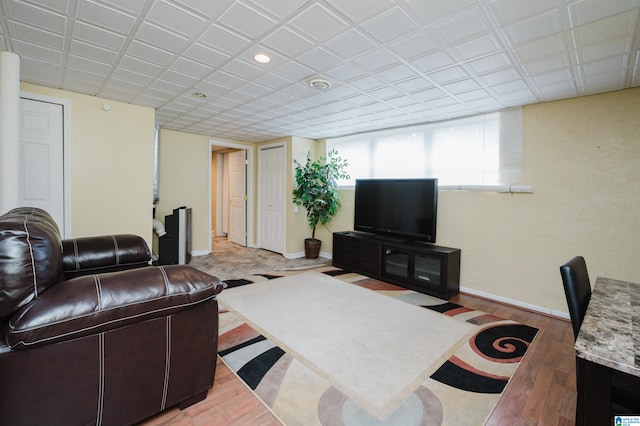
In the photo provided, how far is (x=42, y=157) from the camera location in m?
3.18

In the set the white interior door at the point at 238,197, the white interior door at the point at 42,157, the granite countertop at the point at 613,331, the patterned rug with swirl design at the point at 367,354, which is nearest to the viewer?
the granite countertop at the point at 613,331

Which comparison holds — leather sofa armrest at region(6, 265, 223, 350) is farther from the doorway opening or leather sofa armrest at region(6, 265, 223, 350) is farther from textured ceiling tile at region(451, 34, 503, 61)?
the doorway opening

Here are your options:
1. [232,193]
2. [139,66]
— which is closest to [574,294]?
[139,66]

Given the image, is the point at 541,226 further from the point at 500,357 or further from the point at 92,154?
the point at 92,154

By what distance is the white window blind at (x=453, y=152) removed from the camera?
342 centimetres

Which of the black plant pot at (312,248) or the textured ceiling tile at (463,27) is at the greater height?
the textured ceiling tile at (463,27)

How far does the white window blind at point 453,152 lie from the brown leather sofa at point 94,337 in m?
3.47

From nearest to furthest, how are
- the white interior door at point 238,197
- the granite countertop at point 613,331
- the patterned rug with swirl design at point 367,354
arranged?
1. the granite countertop at point 613,331
2. the patterned rug with swirl design at point 367,354
3. the white interior door at point 238,197

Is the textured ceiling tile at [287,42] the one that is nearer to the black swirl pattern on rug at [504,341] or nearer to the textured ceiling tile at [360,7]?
the textured ceiling tile at [360,7]

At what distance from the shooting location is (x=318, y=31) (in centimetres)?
193

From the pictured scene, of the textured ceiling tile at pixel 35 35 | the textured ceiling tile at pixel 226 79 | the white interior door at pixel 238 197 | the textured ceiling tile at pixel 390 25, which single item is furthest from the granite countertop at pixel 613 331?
the white interior door at pixel 238 197

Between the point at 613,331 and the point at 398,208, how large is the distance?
3227mm

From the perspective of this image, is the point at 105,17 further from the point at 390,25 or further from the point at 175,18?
the point at 390,25

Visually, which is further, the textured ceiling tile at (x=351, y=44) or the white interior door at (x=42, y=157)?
the white interior door at (x=42, y=157)
